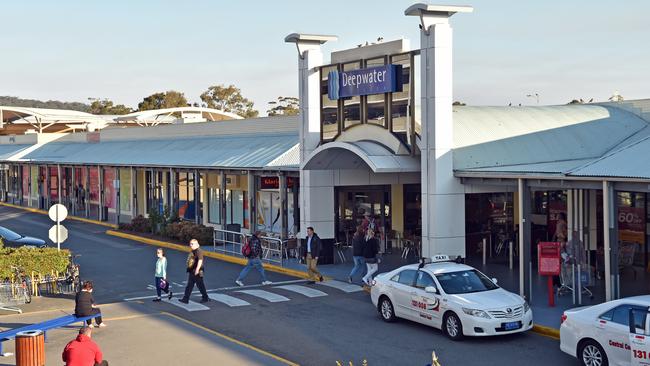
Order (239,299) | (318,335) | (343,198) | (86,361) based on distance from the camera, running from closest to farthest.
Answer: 1. (86,361)
2. (318,335)
3. (239,299)
4. (343,198)

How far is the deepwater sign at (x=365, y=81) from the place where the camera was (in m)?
23.2

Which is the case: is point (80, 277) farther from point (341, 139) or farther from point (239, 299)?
point (341, 139)

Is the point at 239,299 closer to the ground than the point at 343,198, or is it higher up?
closer to the ground

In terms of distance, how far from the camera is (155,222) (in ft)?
118

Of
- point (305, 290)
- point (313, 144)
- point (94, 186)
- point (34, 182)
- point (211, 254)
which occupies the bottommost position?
point (305, 290)

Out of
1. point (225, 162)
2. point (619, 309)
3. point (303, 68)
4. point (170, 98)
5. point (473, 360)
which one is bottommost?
point (473, 360)

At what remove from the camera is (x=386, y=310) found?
17453 mm

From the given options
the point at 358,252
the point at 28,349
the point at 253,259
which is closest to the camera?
the point at 28,349

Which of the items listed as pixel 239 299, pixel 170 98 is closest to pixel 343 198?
pixel 239 299

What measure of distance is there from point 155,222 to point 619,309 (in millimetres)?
26459

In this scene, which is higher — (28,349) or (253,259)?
(253,259)

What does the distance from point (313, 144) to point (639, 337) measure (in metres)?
15.9

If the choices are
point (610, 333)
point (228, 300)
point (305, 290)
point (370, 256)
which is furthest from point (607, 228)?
point (228, 300)

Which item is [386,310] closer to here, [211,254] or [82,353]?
[82,353]
